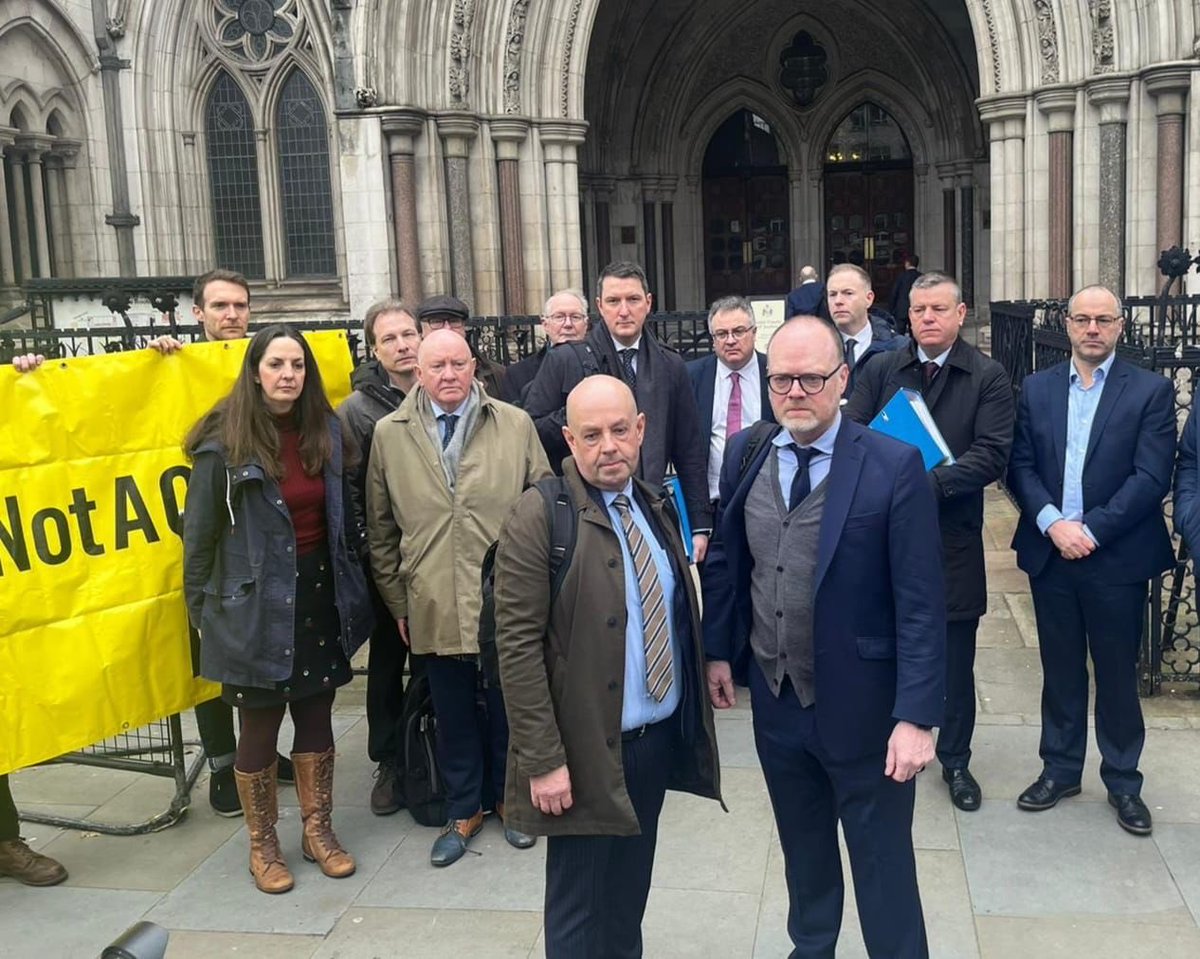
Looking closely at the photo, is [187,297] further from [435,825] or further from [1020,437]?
[1020,437]

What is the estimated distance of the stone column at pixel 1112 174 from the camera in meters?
12.7

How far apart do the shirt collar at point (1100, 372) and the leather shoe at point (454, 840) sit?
9.37ft

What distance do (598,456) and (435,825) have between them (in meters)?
2.48

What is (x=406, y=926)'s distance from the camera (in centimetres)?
434

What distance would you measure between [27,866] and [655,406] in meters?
3.04

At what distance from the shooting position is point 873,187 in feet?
71.7

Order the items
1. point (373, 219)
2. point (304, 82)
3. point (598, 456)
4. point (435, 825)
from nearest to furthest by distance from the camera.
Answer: point (598, 456) → point (435, 825) → point (373, 219) → point (304, 82)

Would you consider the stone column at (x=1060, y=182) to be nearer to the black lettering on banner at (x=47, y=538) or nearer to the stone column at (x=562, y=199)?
the stone column at (x=562, y=199)

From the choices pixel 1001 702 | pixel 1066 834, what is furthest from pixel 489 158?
pixel 1066 834

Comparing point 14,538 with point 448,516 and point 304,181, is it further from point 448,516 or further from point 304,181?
point 304,181

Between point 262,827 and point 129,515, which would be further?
point 129,515

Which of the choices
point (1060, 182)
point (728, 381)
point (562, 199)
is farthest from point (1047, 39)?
point (728, 381)

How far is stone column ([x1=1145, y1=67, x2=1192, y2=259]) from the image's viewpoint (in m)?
12.1

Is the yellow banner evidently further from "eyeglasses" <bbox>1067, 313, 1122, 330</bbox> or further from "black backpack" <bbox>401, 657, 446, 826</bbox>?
"eyeglasses" <bbox>1067, 313, 1122, 330</bbox>
